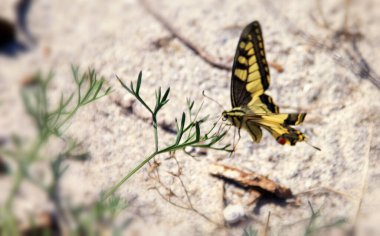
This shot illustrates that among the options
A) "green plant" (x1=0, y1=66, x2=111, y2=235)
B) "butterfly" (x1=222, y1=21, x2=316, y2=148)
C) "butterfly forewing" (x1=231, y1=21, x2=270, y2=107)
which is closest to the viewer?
"green plant" (x1=0, y1=66, x2=111, y2=235)

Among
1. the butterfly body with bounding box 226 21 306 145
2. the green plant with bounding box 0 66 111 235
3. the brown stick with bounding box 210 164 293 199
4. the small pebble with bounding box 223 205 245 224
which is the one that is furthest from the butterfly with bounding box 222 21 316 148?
the green plant with bounding box 0 66 111 235

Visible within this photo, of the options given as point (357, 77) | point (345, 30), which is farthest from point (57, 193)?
point (345, 30)

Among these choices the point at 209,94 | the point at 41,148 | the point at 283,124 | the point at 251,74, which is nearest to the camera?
the point at 283,124

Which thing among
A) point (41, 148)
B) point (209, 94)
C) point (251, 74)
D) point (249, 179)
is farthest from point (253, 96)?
point (41, 148)

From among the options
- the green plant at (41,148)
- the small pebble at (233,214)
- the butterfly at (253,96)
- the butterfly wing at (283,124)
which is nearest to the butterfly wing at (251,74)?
the butterfly at (253,96)

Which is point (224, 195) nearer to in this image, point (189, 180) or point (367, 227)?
point (189, 180)

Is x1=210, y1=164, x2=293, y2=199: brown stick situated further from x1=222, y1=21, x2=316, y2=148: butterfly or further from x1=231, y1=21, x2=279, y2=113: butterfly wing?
x1=231, y1=21, x2=279, y2=113: butterfly wing

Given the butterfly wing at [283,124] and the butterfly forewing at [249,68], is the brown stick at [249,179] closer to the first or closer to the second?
the butterfly wing at [283,124]

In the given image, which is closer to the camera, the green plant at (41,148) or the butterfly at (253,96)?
the green plant at (41,148)

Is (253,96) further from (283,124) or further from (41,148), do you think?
(41,148)
